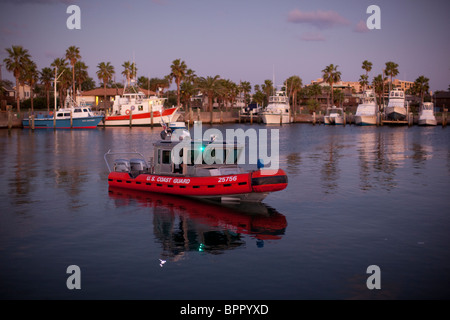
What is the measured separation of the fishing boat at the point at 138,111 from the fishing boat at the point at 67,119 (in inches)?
245

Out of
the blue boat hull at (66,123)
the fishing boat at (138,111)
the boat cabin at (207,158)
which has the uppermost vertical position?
the fishing boat at (138,111)

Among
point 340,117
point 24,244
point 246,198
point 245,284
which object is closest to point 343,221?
point 246,198

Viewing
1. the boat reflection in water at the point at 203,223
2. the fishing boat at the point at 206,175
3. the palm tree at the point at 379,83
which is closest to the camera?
the boat reflection in water at the point at 203,223

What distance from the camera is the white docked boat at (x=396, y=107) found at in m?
102

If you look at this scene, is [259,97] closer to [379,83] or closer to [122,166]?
[379,83]

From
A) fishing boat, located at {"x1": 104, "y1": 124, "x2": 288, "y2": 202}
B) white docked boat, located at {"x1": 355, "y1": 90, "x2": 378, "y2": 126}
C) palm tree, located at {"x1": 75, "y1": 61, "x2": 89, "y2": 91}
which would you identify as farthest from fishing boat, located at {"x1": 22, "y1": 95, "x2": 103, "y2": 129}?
fishing boat, located at {"x1": 104, "y1": 124, "x2": 288, "y2": 202}

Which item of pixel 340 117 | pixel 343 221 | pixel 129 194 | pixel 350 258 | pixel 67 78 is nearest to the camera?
pixel 350 258

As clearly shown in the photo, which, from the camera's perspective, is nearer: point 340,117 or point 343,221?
point 343,221

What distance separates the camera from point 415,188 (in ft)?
94.6

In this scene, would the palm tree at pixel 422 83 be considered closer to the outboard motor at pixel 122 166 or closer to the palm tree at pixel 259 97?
the palm tree at pixel 259 97

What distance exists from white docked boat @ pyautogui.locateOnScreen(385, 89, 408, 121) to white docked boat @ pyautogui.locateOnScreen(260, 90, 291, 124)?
989 inches

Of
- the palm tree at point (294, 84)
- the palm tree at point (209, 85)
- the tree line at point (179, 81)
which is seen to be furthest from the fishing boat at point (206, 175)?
the palm tree at point (294, 84)
